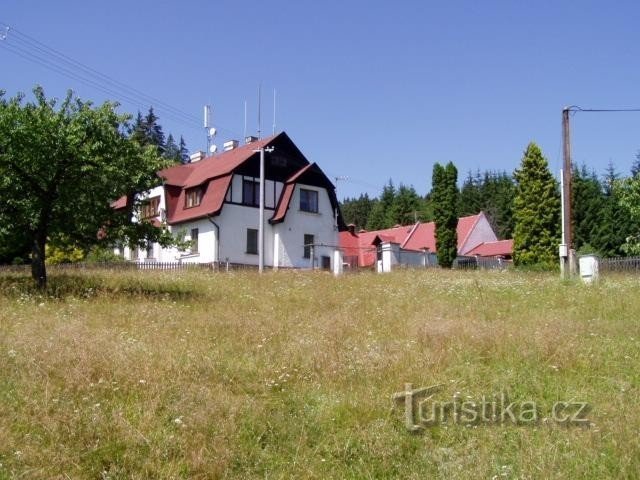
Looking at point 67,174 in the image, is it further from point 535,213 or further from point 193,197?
point 535,213

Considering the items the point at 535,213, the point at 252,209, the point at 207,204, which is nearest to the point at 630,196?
the point at 535,213

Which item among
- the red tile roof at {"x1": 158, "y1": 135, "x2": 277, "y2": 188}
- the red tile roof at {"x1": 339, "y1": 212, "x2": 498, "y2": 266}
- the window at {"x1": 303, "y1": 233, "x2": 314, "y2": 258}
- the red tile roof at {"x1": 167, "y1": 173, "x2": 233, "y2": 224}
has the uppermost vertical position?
the red tile roof at {"x1": 158, "y1": 135, "x2": 277, "y2": 188}

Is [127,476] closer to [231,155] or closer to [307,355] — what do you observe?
[307,355]

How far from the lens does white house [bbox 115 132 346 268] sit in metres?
37.1

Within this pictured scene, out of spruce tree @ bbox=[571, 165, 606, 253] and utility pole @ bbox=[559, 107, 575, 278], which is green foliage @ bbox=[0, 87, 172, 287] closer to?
utility pole @ bbox=[559, 107, 575, 278]

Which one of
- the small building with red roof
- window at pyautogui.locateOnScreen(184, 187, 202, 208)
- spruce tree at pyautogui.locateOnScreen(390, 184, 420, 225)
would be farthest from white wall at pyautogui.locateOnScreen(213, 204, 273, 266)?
spruce tree at pyautogui.locateOnScreen(390, 184, 420, 225)

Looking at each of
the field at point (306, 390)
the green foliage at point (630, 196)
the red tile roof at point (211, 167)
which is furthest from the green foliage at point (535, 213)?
the field at point (306, 390)

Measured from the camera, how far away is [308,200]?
40281mm

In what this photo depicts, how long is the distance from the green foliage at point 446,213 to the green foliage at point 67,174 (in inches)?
1002

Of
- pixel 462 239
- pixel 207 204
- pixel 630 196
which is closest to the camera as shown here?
pixel 630 196

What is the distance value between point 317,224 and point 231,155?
6743 mm

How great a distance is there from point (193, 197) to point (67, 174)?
73.4ft

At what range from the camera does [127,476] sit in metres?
5.88

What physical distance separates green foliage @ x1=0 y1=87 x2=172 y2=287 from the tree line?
73.2 feet
